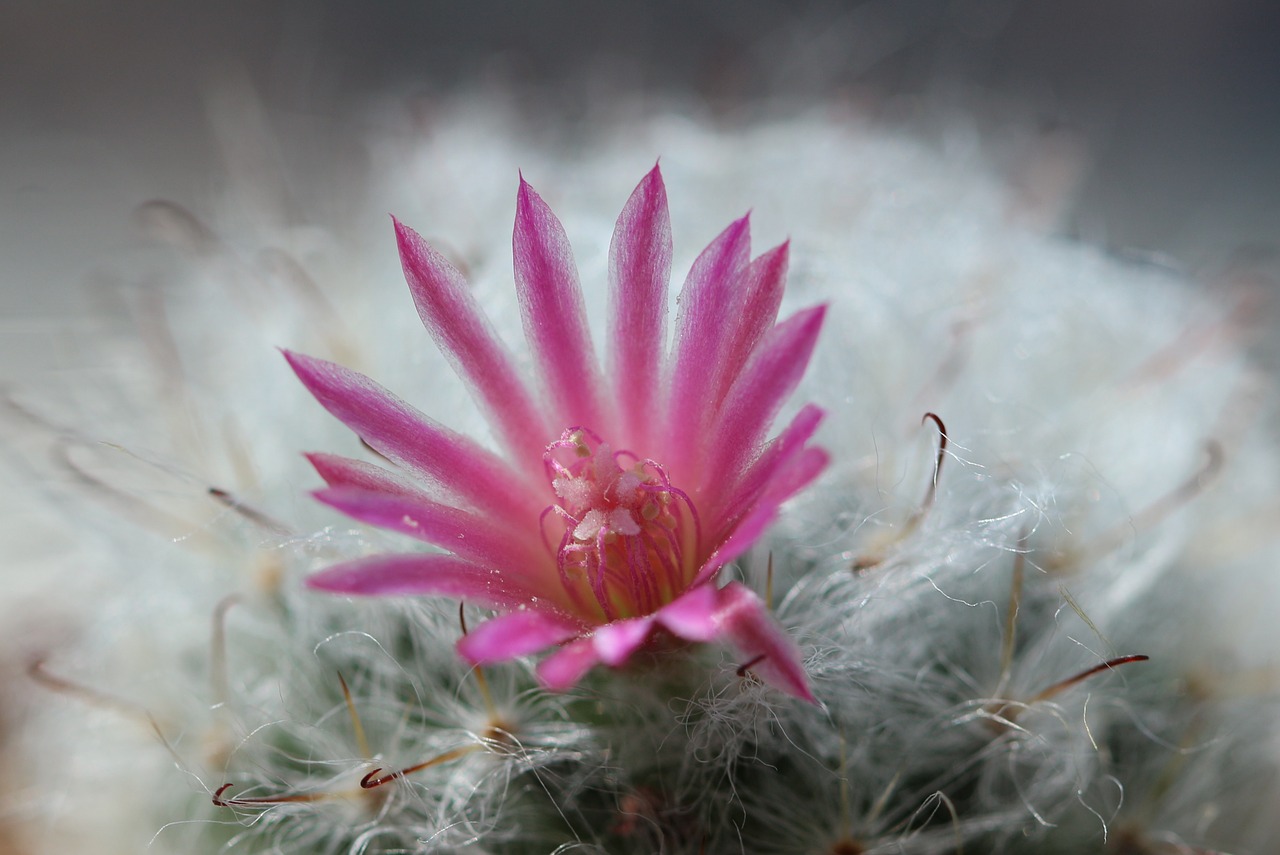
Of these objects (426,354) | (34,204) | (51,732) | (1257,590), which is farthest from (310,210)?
(1257,590)

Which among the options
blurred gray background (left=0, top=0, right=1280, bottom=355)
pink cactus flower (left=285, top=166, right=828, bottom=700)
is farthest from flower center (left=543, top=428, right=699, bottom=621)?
blurred gray background (left=0, top=0, right=1280, bottom=355)

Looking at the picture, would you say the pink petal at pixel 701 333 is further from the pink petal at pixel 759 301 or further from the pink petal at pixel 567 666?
the pink petal at pixel 567 666

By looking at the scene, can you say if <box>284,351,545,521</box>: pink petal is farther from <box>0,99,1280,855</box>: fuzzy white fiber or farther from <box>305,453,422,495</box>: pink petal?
<box>0,99,1280,855</box>: fuzzy white fiber

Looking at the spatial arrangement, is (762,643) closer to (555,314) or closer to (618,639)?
(618,639)

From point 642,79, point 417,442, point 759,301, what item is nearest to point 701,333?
point 759,301

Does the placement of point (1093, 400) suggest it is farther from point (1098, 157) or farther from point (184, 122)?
point (184, 122)

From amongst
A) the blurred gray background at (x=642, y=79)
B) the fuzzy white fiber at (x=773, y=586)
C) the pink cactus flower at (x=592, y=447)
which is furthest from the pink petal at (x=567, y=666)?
the blurred gray background at (x=642, y=79)
